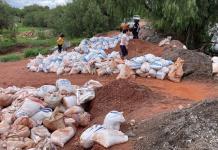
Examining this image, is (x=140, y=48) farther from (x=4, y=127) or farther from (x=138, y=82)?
(x=4, y=127)

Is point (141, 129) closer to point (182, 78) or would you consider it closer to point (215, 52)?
point (182, 78)

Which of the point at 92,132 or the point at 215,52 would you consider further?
the point at 215,52

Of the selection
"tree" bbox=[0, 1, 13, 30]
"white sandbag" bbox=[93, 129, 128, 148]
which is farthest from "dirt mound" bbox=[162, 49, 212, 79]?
"tree" bbox=[0, 1, 13, 30]

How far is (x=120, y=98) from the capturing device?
907 centimetres

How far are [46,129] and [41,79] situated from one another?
4.89 m

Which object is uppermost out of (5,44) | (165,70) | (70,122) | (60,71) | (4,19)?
(70,122)

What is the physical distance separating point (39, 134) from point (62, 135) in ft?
1.73

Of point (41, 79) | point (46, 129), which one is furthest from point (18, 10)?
point (46, 129)

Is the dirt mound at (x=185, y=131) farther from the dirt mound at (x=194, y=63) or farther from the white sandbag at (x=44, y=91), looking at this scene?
the dirt mound at (x=194, y=63)

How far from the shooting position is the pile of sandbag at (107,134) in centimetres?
701

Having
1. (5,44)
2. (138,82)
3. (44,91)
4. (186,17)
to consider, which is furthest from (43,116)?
(5,44)

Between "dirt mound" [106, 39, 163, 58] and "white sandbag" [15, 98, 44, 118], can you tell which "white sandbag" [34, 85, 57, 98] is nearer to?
"white sandbag" [15, 98, 44, 118]

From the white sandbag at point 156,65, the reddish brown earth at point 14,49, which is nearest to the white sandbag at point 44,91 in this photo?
the white sandbag at point 156,65

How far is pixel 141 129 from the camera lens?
746 cm
